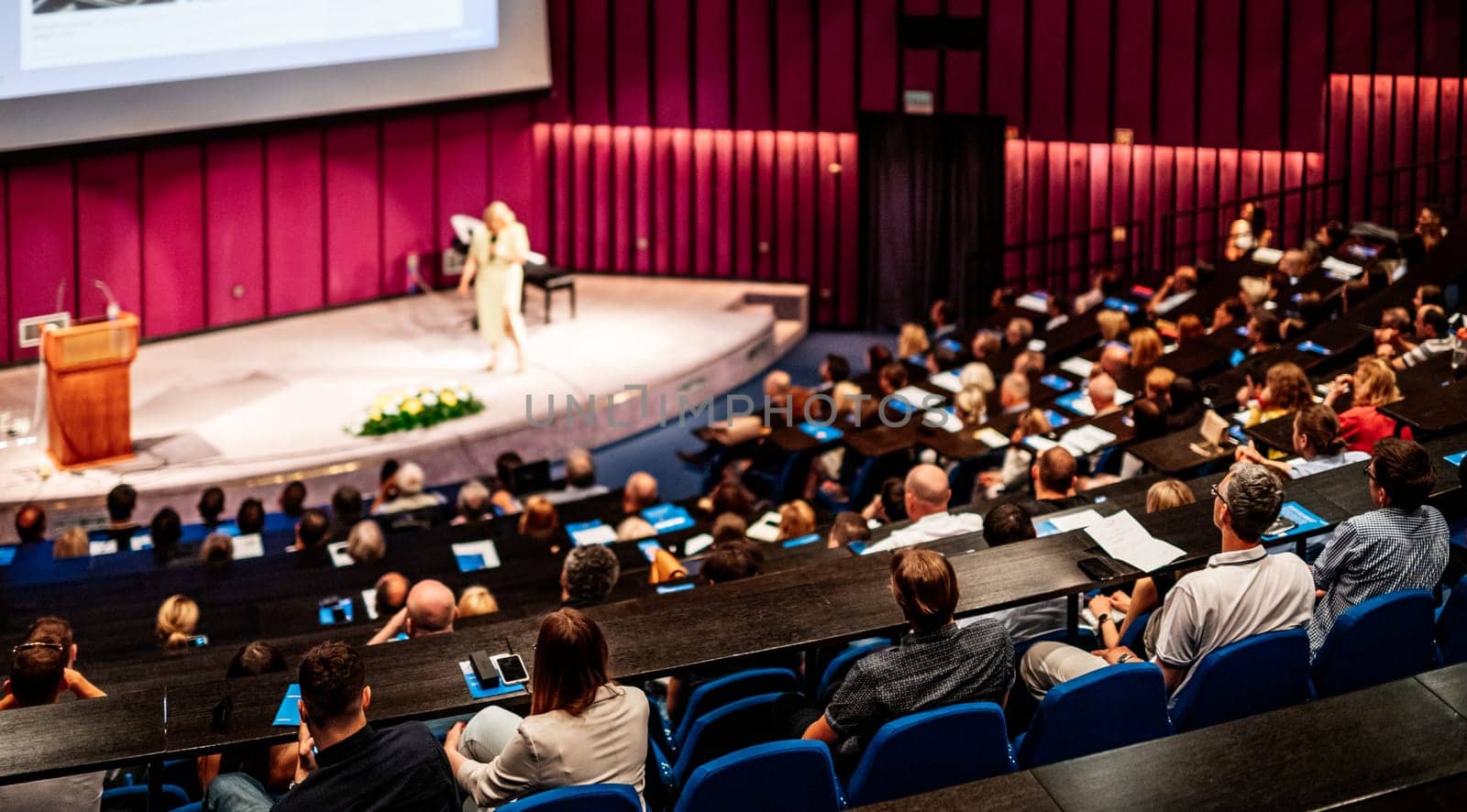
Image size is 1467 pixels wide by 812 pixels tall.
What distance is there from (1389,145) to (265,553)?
982 cm

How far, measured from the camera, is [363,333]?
12758 millimetres

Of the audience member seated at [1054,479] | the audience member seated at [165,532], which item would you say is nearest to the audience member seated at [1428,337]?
the audience member seated at [1054,479]

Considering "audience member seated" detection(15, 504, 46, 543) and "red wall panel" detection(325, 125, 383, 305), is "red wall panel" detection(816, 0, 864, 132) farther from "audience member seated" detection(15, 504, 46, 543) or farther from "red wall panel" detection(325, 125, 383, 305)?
"audience member seated" detection(15, 504, 46, 543)

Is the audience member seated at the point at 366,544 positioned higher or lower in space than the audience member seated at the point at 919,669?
lower

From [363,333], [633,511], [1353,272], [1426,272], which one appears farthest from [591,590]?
[363,333]

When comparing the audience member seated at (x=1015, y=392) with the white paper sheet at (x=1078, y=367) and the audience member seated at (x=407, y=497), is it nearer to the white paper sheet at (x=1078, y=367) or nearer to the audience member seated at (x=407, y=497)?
the white paper sheet at (x=1078, y=367)

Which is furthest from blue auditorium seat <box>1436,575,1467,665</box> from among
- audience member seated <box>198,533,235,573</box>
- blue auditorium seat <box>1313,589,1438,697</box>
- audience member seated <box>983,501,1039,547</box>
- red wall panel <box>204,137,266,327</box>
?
red wall panel <box>204,137,266,327</box>

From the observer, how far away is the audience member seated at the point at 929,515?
5441 mm

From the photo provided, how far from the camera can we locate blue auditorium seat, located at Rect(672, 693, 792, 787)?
3.80m

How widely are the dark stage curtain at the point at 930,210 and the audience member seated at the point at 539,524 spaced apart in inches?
300

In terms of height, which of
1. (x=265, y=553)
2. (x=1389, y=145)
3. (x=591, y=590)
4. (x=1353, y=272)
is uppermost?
(x=1389, y=145)

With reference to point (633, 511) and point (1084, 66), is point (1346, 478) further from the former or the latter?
point (1084, 66)

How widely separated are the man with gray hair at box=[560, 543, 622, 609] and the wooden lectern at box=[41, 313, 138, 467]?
17.2ft

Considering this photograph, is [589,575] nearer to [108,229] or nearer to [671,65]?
[108,229]
